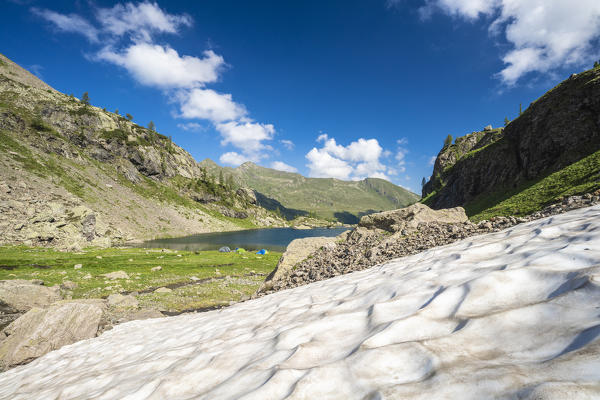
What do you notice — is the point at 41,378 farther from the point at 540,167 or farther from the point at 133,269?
the point at 540,167

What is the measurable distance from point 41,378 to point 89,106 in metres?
231

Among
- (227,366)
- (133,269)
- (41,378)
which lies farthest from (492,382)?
(133,269)

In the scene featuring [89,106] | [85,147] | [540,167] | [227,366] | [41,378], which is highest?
[89,106]

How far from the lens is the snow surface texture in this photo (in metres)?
1.84

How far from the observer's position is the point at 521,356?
6.55ft

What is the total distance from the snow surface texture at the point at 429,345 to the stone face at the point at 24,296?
59.4 feet

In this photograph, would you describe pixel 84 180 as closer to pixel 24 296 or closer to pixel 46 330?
pixel 24 296

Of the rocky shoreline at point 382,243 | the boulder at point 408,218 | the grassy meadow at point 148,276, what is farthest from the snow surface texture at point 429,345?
the grassy meadow at point 148,276

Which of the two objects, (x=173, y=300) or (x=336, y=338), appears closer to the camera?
(x=336, y=338)

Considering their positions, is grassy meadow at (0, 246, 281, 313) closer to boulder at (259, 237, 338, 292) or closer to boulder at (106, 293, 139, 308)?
boulder at (106, 293, 139, 308)

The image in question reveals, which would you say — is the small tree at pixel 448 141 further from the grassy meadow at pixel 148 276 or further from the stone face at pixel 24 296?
the stone face at pixel 24 296

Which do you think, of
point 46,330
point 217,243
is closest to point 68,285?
point 46,330

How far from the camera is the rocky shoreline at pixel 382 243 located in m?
9.92

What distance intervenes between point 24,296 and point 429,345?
27.8 m
